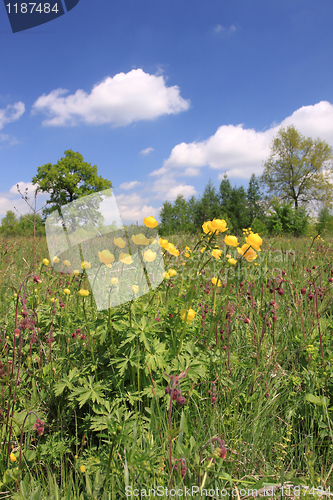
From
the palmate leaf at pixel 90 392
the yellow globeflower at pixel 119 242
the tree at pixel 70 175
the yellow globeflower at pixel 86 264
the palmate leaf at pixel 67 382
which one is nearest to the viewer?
the palmate leaf at pixel 90 392

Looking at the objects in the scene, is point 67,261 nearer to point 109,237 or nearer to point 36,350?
point 109,237

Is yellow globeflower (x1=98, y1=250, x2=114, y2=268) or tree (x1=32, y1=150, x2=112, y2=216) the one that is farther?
tree (x1=32, y1=150, x2=112, y2=216)

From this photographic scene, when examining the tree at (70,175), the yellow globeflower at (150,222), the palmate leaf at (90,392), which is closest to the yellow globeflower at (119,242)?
the yellow globeflower at (150,222)

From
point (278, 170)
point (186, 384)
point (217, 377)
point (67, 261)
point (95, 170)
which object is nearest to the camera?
point (186, 384)

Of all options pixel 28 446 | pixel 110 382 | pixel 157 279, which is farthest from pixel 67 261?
pixel 28 446

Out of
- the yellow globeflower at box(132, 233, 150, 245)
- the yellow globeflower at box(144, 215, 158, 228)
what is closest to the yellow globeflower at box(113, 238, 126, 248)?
the yellow globeflower at box(132, 233, 150, 245)

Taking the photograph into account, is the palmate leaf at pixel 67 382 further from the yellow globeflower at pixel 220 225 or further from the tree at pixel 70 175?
the tree at pixel 70 175

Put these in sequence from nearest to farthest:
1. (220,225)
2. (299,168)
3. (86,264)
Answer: (220,225), (86,264), (299,168)

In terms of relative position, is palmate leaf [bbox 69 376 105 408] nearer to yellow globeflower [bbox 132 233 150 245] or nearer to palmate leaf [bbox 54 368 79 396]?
palmate leaf [bbox 54 368 79 396]

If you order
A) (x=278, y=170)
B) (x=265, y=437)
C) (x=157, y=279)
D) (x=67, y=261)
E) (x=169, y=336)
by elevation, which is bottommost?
(x=265, y=437)

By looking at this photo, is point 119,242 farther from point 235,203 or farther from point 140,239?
point 235,203

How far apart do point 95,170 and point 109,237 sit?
1498 inches

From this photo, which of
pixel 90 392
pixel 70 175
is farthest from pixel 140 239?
pixel 70 175

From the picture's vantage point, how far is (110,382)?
1.61 m
